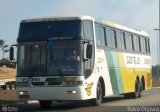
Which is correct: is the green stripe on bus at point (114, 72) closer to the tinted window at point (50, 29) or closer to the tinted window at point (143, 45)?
the tinted window at point (50, 29)

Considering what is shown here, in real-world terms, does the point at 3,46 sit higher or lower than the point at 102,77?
higher

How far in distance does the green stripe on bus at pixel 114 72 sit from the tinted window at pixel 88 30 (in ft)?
7.62

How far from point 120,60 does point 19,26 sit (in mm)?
6401

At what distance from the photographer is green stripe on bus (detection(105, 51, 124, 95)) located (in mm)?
25047

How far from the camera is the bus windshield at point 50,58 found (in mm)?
21172

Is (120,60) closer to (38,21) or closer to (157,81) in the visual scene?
(38,21)

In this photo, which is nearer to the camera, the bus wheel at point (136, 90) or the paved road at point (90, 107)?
the paved road at point (90, 107)

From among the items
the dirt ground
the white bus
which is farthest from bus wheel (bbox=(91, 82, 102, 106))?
the dirt ground

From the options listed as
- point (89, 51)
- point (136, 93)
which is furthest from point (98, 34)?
point (136, 93)

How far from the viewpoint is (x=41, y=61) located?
2152 cm

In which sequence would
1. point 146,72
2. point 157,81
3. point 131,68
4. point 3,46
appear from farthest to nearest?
point 3,46, point 157,81, point 146,72, point 131,68

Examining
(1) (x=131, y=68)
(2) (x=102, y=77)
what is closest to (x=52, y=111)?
(2) (x=102, y=77)

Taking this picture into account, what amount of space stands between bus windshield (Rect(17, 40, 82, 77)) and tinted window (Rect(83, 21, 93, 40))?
0.76 m

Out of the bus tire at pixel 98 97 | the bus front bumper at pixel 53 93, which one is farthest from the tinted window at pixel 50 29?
the bus tire at pixel 98 97
